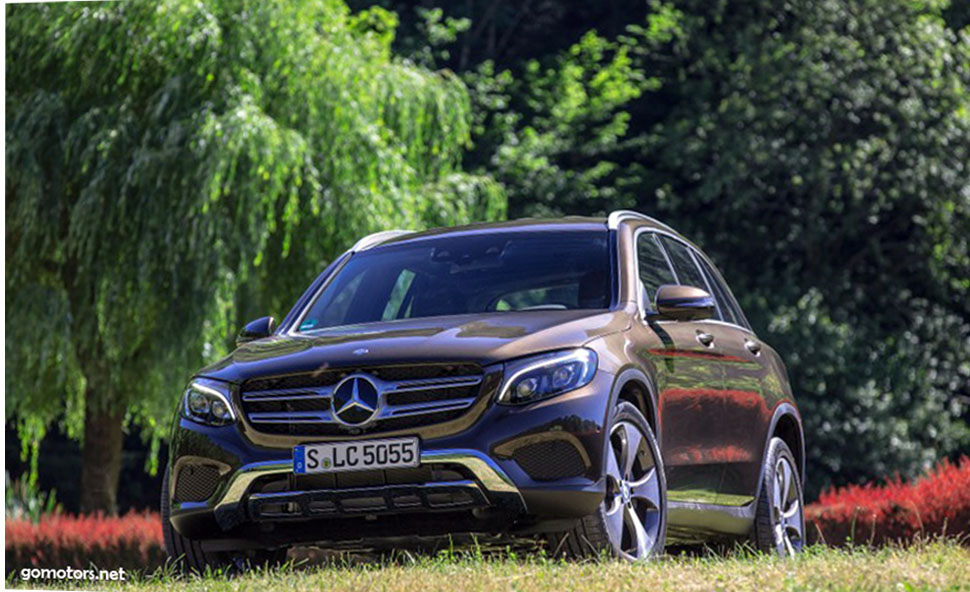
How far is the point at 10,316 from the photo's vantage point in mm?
17625

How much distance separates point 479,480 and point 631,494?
0.85 m

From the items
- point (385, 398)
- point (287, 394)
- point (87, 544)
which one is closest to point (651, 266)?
point (385, 398)

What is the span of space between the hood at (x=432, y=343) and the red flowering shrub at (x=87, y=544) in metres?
6.56

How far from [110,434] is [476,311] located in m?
12.7

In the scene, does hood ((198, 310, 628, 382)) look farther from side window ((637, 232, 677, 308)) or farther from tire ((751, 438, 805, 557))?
tire ((751, 438, 805, 557))

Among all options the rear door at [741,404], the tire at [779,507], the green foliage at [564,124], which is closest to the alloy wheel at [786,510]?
the tire at [779,507]

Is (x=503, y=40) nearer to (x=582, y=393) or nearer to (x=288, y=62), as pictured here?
(x=288, y=62)

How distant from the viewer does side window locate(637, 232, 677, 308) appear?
844cm

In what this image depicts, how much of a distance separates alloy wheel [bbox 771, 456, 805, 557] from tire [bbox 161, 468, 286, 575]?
2714mm

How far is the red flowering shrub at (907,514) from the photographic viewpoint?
11.8m

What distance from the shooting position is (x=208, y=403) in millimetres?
7352

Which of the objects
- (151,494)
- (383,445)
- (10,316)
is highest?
(383,445)

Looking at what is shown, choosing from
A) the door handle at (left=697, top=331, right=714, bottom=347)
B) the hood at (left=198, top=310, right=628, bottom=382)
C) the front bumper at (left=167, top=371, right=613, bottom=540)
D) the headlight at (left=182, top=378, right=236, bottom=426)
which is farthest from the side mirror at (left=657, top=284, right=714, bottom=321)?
the headlight at (left=182, top=378, right=236, bottom=426)

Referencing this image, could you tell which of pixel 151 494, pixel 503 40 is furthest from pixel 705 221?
pixel 151 494
